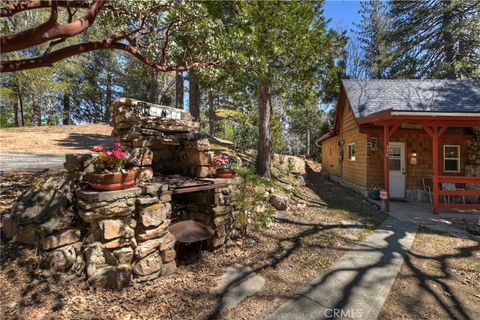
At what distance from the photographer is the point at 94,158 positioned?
11.5 ft

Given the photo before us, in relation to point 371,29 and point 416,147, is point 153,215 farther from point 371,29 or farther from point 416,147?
point 371,29

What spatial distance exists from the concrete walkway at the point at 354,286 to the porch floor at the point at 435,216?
6.43 ft

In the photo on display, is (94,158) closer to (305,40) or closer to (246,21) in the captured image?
(246,21)

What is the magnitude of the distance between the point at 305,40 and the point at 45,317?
24.4 feet

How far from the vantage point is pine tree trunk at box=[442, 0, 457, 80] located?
1503cm

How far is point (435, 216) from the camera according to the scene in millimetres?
7438

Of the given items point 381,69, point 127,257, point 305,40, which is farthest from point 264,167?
point 381,69

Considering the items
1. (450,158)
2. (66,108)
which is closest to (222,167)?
(450,158)

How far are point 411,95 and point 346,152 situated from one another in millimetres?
3756

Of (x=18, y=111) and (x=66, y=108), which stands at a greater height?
(x=66, y=108)

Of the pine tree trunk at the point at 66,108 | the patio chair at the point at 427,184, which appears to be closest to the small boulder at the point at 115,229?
the patio chair at the point at 427,184

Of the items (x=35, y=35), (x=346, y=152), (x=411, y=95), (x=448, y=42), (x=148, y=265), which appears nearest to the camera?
(x=35, y=35)

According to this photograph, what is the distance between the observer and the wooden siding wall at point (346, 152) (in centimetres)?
1048

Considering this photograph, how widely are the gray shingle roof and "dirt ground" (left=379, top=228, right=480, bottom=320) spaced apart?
605 cm
